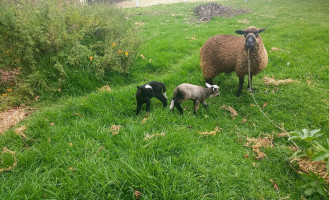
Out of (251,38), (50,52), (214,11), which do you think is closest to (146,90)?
(251,38)

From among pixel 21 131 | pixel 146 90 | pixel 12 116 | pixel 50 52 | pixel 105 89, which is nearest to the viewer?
pixel 21 131

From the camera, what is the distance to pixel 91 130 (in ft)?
10.7

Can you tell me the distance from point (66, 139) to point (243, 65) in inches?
159

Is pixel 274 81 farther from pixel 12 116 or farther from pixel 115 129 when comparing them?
pixel 12 116

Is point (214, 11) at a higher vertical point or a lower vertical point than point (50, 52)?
higher

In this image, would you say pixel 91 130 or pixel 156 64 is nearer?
pixel 91 130

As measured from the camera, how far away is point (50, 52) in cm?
499

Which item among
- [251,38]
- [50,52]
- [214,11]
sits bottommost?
[50,52]

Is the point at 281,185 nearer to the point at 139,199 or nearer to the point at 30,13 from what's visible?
the point at 139,199

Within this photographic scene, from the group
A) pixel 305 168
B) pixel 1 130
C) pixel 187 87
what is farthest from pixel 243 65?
pixel 1 130

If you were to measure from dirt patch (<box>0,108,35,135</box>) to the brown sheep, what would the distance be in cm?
444

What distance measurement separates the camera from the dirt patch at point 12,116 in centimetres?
357

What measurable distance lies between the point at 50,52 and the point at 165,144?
4.26 metres

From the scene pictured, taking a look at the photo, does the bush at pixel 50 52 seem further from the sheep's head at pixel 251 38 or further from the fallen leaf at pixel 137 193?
the fallen leaf at pixel 137 193
